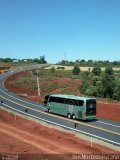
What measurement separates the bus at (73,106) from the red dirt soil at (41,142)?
5.93 m

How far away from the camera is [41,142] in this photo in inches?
1191

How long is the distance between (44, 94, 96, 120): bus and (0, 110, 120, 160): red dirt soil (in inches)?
234

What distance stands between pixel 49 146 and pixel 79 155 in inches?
160

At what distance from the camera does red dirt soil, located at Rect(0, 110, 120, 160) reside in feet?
87.1

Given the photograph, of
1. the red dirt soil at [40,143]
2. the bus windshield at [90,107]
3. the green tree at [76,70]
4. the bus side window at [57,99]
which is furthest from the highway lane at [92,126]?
the green tree at [76,70]

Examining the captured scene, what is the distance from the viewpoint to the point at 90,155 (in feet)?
84.6

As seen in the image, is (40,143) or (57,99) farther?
(57,99)

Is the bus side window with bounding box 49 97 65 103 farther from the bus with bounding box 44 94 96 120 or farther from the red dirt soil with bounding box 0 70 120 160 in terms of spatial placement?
the red dirt soil with bounding box 0 70 120 160

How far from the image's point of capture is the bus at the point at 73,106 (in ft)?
137

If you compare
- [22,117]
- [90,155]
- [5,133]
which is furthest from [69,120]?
[90,155]

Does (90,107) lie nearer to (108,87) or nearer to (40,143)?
(40,143)

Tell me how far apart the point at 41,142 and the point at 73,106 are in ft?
45.5

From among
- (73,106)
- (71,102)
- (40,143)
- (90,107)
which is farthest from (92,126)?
(40,143)

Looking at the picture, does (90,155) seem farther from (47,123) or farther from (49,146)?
(47,123)
